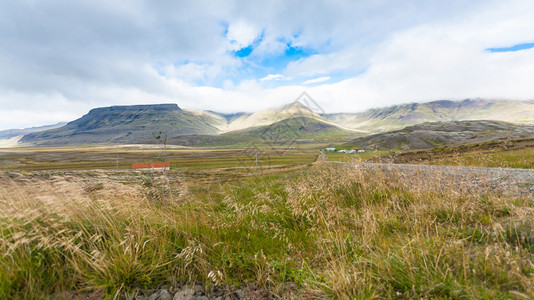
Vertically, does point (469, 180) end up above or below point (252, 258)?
below

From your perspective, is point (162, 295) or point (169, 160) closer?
point (162, 295)

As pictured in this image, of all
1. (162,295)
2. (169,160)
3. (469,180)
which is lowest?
(169,160)

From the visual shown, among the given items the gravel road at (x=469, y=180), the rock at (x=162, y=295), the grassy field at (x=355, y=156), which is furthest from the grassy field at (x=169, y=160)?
the rock at (x=162, y=295)

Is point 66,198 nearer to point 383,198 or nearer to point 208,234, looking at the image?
point 208,234

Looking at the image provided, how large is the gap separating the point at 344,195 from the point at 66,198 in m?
7.05

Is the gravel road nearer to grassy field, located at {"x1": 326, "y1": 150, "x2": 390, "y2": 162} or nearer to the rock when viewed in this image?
grassy field, located at {"x1": 326, "y1": 150, "x2": 390, "y2": 162}

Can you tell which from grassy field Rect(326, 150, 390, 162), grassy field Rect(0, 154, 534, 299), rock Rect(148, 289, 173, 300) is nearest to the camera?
grassy field Rect(0, 154, 534, 299)

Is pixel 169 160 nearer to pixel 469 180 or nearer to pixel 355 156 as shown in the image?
pixel 355 156

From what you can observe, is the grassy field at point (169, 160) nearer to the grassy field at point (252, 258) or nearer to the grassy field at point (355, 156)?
the grassy field at point (355, 156)

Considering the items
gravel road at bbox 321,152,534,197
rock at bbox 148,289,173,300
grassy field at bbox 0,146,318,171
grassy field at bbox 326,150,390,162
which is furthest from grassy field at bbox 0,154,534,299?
grassy field at bbox 0,146,318,171

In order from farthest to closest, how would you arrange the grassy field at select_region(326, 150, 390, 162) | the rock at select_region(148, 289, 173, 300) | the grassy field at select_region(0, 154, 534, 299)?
the grassy field at select_region(326, 150, 390, 162) < the rock at select_region(148, 289, 173, 300) < the grassy field at select_region(0, 154, 534, 299)

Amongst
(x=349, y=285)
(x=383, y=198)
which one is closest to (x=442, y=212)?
(x=383, y=198)

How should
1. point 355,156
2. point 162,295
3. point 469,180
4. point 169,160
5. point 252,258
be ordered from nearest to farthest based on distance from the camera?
point 162,295
point 252,258
point 469,180
point 355,156
point 169,160

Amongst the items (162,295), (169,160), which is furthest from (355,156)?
(169,160)
